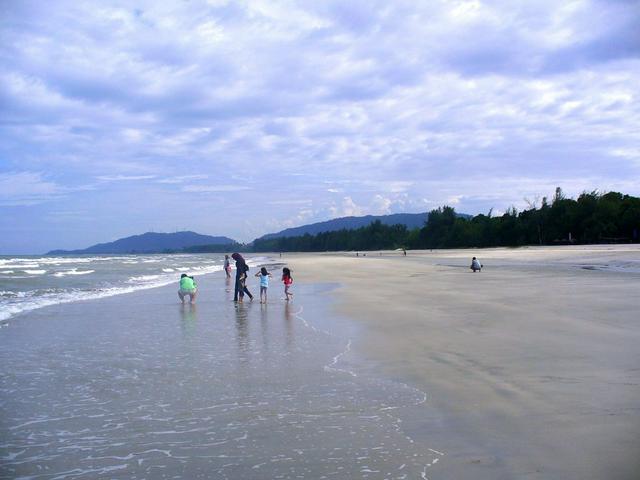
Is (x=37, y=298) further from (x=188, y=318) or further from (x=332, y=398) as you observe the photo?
(x=332, y=398)

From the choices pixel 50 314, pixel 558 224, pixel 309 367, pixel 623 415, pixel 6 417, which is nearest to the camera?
pixel 623 415

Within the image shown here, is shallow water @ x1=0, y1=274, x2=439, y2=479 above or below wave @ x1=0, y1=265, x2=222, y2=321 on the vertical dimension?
below

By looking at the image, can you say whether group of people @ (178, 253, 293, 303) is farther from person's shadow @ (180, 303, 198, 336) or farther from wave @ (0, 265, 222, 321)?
wave @ (0, 265, 222, 321)

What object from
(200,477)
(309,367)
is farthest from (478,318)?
(200,477)

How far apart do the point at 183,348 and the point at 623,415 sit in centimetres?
719

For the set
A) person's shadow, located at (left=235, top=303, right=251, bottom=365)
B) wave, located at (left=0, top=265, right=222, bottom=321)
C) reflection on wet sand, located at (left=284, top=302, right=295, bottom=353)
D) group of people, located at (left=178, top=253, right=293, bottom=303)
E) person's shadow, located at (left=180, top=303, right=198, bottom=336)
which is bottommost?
reflection on wet sand, located at (left=284, top=302, right=295, bottom=353)

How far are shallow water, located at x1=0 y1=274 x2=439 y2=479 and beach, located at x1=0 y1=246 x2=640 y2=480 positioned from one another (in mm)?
23

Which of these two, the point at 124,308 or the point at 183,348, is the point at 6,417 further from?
the point at 124,308

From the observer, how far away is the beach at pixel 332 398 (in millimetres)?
4523

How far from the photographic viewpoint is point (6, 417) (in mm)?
6016

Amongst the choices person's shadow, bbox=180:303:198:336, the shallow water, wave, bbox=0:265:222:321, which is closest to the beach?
the shallow water

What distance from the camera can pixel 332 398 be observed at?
6.37m

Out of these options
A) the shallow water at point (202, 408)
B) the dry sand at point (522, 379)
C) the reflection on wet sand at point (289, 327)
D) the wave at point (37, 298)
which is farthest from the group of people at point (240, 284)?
the shallow water at point (202, 408)

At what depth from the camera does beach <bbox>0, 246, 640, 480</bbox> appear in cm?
452
